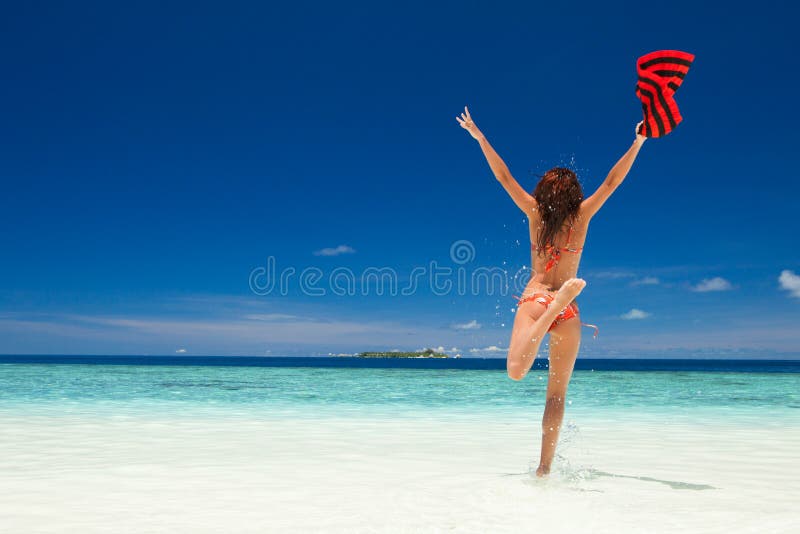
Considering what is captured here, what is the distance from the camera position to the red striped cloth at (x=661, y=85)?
380cm

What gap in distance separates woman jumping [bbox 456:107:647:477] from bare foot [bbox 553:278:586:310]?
435 mm

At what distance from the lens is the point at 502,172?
4172 millimetres

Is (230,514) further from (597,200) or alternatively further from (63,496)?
(597,200)

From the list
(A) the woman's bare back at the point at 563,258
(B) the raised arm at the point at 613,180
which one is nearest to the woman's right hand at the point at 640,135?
(B) the raised arm at the point at 613,180

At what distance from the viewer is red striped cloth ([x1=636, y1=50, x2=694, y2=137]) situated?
380 centimetres

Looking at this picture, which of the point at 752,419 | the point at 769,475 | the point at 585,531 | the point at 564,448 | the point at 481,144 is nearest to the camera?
the point at 585,531

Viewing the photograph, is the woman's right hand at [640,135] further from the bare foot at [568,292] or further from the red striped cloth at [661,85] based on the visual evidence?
the bare foot at [568,292]

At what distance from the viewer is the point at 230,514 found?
3422 millimetres

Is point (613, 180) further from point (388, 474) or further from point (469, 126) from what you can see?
point (388, 474)

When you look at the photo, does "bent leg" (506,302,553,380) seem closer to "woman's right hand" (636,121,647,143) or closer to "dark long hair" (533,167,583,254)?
"dark long hair" (533,167,583,254)

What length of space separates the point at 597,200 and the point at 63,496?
159 inches

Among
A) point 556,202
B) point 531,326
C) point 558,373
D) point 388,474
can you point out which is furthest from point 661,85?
point 388,474

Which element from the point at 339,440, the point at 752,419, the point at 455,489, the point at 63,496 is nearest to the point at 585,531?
the point at 455,489

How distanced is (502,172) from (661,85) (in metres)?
1.14
